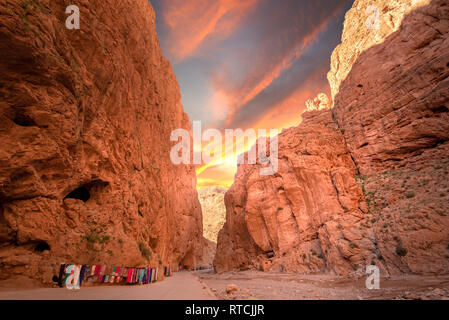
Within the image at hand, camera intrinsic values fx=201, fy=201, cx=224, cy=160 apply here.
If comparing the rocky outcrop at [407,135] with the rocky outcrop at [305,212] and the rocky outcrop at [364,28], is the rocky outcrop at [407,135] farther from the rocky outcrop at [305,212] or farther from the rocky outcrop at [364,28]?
the rocky outcrop at [305,212]

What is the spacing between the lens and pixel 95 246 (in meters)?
11.2

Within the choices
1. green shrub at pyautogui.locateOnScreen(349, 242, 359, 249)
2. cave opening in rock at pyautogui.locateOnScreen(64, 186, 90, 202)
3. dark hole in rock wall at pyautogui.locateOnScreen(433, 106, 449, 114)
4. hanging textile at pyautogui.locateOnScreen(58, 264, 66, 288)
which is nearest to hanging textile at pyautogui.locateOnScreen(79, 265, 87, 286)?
Answer: hanging textile at pyautogui.locateOnScreen(58, 264, 66, 288)

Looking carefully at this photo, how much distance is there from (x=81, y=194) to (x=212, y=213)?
285 feet

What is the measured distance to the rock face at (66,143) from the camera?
8.35 metres

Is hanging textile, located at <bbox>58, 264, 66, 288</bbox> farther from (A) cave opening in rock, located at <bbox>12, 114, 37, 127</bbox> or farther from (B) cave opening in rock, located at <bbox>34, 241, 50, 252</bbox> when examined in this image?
(A) cave opening in rock, located at <bbox>12, 114, 37, 127</bbox>

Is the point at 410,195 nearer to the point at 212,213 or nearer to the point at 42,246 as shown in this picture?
the point at 42,246

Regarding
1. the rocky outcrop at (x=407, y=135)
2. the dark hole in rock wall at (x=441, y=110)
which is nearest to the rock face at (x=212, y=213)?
the rocky outcrop at (x=407, y=135)

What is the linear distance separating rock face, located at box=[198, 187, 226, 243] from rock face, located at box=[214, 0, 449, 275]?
58108 millimetres

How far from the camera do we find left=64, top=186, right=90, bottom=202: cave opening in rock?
1423 centimetres

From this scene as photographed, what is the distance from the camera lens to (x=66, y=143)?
10398 mm

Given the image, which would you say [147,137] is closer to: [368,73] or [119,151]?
[119,151]

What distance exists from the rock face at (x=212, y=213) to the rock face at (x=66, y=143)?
238 feet

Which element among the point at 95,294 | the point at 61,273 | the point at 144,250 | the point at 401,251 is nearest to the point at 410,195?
the point at 401,251

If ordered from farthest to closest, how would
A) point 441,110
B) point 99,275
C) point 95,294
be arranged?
point 441,110, point 99,275, point 95,294
